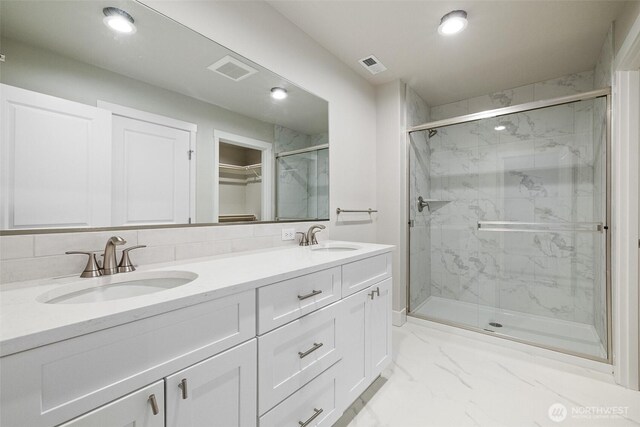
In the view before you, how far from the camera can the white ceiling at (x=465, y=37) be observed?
1.70 meters

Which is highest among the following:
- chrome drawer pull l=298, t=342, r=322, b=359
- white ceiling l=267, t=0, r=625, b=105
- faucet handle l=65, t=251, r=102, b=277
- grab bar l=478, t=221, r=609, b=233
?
white ceiling l=267, t=0, r=625, b=105

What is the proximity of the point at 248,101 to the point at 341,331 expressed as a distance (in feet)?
4.55

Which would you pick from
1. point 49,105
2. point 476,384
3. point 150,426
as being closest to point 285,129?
point 49,105

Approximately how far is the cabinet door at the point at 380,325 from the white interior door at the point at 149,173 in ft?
3.64

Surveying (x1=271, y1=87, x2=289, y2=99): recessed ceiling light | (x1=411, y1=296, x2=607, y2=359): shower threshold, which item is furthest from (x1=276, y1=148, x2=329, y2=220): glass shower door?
(x1=411, y1=296, x2=607, y2=359): shower threshold

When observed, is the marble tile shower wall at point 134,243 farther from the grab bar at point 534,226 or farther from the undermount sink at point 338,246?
the grab bar at point 534,226

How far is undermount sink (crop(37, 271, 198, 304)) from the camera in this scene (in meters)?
0.82

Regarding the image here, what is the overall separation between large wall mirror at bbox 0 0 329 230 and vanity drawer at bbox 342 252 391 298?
64 centimetres

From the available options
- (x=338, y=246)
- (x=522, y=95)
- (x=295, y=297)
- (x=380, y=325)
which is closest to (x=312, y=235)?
(x=338, y=246)

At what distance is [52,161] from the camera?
93 centimetres

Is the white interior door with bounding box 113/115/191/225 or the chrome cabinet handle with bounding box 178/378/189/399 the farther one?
the white interior door with bounding box 113/115/191/225

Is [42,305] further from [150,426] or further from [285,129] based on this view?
[285,129]

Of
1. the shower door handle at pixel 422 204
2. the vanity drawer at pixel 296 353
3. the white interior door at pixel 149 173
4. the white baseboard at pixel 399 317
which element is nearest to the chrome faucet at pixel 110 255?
the white interior door at pixel 149 173

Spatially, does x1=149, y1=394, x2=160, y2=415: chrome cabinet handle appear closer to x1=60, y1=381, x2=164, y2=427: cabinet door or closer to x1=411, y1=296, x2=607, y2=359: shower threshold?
x1=60, y1=381, x2=164, y2=427: cabinet door
